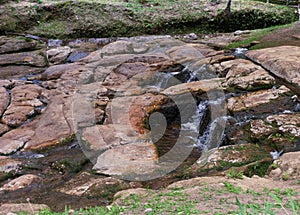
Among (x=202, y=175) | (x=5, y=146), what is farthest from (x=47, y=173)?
(x=202, y=175)

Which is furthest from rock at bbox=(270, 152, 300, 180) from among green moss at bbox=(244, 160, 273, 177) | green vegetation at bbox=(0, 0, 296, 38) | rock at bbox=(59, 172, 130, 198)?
green vegetation at bbox=(0, 0, 296, 38)

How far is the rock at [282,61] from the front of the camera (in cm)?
653

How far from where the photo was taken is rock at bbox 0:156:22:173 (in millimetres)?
4824

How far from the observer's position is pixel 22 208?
149 inches

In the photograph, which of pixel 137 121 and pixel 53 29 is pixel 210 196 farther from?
pixel 53 29

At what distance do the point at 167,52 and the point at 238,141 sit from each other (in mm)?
5266

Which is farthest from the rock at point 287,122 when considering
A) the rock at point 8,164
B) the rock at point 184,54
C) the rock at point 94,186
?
the rock at point 8,164

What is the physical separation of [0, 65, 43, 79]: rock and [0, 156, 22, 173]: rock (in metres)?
4.07

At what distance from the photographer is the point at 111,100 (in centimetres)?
685

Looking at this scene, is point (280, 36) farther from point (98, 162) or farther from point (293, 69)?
point (98, 162)

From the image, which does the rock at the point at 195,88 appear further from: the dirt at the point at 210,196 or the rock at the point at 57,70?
the dirt at the point at 210,196

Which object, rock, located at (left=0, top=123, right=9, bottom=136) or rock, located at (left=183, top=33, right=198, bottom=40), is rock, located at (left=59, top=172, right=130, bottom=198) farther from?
→ rock, located at (left=183, top=33, right=198, bottom=40)

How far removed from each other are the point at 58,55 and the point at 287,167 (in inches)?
313

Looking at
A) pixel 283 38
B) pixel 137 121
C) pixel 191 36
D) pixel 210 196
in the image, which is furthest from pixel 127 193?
pixel 191 36
